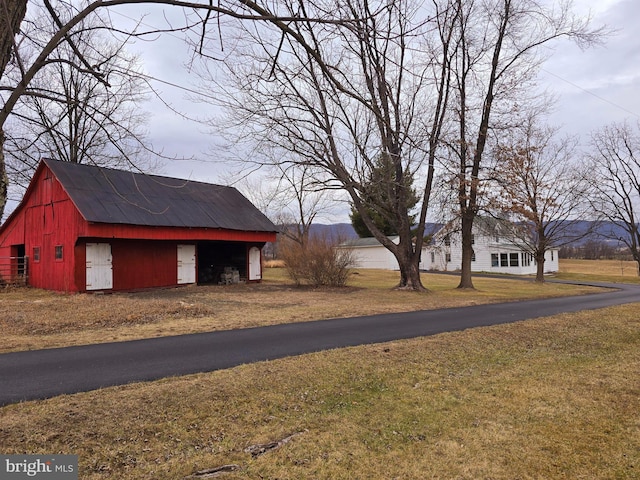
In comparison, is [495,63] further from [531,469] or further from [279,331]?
[531,469]

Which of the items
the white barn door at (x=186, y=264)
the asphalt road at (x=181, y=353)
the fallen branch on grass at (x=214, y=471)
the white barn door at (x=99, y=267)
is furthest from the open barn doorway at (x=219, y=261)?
the fallen branch on grass at (x=214, y=471)

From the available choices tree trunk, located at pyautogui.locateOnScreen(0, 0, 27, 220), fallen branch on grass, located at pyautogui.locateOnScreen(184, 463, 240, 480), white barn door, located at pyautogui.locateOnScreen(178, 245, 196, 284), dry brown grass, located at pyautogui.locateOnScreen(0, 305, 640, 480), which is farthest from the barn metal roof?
fallen branch on grass, located at pyautogui.locateOnScreen(184, 463, 240, 480)

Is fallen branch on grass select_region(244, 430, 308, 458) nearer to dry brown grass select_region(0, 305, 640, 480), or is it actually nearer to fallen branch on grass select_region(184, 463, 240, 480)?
dry brown grass select_region(0, 305, 640, 480)

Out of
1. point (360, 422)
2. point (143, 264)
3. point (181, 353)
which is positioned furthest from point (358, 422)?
point (143, 264)

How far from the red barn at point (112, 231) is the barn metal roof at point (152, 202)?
1.6 inches

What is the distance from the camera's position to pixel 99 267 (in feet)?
63.3

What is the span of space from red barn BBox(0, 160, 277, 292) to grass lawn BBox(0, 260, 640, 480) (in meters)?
12.9

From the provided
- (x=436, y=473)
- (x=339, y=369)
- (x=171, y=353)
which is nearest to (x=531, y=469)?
(x=436, y=473)

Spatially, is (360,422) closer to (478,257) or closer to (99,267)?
(99,267)

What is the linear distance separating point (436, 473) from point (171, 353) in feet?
17.0

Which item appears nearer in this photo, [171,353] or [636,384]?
[636,384]

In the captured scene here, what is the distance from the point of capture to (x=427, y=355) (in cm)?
755

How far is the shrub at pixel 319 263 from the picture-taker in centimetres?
2370

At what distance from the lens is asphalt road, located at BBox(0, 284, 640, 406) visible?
19.4 ft
